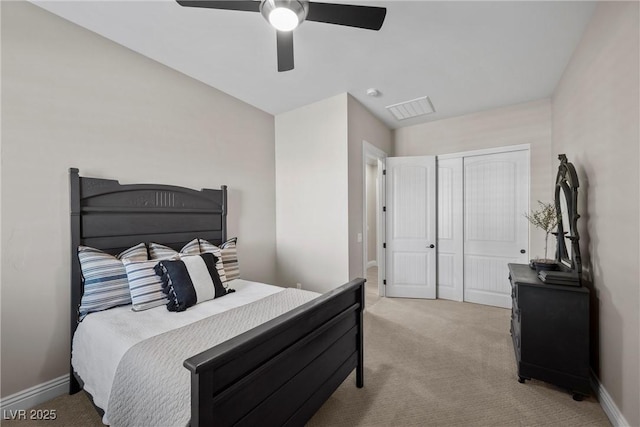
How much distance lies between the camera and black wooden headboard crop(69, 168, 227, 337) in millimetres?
2074

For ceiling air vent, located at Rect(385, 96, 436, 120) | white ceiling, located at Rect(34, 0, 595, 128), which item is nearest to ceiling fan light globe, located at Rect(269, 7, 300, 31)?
white ceiling, located at Rect(34, 0, 595, 128)

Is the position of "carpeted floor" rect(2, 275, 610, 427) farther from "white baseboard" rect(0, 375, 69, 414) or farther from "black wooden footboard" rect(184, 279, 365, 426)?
"black wooden footboard" rect(184, 279, 365, 426)

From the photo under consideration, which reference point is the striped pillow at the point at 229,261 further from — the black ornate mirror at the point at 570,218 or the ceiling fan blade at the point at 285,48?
the black ornate mirror at the point at 570,218

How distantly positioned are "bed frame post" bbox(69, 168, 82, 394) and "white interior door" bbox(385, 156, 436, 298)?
3633 mm

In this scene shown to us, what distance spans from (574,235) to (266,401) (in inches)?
91.7

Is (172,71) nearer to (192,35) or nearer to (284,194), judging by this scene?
(192,35)

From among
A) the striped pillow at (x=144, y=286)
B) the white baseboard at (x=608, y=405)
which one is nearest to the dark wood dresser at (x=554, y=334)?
the white baseboard at (x=608, y=405)

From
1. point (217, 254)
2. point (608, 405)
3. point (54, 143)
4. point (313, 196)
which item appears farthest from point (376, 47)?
point (608, 405)

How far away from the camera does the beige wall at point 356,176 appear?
3430mm

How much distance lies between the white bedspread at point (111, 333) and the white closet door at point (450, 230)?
10.3ft

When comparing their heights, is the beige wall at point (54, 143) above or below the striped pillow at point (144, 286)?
above

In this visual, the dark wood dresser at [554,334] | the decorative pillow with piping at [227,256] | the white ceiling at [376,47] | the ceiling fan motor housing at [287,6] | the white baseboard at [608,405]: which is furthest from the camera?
the decorative pillow with piping at [227,256]

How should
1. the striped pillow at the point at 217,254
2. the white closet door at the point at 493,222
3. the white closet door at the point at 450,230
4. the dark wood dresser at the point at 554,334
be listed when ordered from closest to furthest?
the dark wood dresser at the point at 554,334, the striped pillow at the point at 217,254, the white closet door at the point at 493,222, the white closet door at the point at 450,230

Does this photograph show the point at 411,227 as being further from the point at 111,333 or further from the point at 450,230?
the point at 111,333
